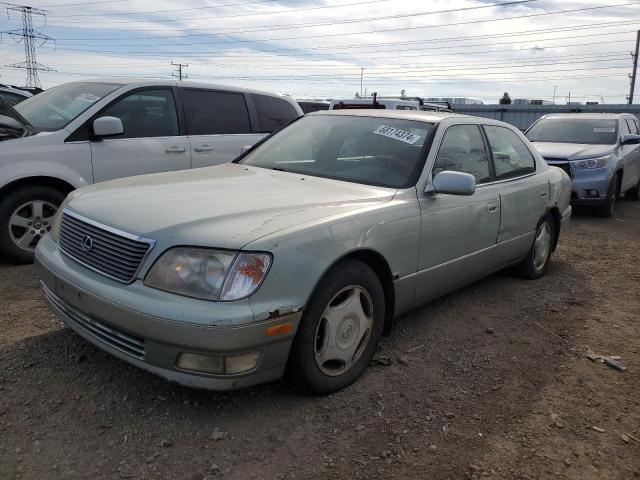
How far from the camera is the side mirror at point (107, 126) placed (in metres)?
4.88

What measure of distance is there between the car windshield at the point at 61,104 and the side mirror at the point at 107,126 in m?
0.35

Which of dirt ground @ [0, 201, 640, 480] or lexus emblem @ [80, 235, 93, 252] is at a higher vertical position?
lexus emblem @ [80, 235, 93, 252]

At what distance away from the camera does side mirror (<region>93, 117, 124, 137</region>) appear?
16.0ft

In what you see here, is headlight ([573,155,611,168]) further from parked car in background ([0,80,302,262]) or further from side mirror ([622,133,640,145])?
parked car in background ([0,80,302,262])

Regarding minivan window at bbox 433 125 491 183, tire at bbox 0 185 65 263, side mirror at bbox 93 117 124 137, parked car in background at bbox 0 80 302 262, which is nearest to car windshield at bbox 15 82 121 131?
parked car in background at bbox 0 80 302 262

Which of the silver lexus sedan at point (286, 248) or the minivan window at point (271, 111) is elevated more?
the minivan window at point (271, 111)

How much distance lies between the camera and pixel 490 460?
2.51m

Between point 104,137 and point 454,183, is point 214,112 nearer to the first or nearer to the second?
point 104,137

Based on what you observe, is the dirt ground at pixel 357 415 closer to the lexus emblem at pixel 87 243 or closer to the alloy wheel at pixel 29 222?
the lexus emblem at pixel 87 243

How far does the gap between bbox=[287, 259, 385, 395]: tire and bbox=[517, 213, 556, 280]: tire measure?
2.49 m

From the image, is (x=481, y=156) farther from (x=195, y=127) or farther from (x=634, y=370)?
(x=195, y=127)

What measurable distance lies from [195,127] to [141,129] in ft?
1.96

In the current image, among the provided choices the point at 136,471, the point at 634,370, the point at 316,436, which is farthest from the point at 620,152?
the point at 136,471

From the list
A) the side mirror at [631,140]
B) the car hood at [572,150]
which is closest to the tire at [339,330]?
the car hood at [572,150]
